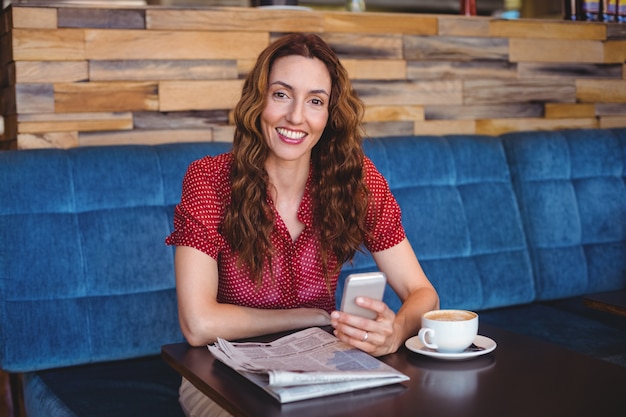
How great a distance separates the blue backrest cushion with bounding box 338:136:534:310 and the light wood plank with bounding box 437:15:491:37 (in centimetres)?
50

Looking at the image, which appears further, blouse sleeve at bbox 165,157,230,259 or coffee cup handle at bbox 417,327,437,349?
blouse sleeve at bbox 165,157,230,259

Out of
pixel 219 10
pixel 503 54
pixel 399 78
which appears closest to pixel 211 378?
pixel 219 10

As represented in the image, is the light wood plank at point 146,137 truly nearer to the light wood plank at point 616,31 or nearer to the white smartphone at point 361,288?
the white smartphone at point 361,288

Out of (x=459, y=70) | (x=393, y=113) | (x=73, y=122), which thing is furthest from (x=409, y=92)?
(x=73, y=122)

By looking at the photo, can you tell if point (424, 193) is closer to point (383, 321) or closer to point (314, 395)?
point (383, 321)

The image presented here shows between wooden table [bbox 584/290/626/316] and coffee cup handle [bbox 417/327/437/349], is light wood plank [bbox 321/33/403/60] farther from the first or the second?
coffee cup handle [bbox 417/327/437/349]

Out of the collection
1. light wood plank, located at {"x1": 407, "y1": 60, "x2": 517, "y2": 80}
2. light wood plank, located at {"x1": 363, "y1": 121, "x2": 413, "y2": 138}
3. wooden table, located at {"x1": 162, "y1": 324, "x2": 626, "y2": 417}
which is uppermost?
light wood plank, located at {"x1": 407, "y1": 60, "x2": 517, "y2": 80}

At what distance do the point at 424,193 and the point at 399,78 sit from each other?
561 mm

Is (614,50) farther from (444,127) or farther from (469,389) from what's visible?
(469,389)

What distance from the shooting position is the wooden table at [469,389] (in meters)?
1.13

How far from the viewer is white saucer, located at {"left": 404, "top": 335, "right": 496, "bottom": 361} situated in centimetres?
137

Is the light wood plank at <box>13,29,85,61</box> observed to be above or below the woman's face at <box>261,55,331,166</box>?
above

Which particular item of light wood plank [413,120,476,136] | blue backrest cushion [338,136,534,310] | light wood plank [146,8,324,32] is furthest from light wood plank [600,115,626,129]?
light wood plank [146,8,324,32]

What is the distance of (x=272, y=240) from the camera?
1.83 meters
